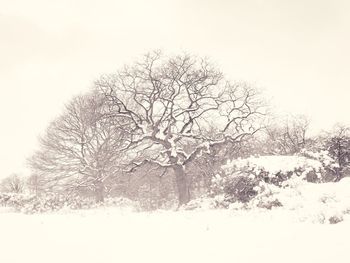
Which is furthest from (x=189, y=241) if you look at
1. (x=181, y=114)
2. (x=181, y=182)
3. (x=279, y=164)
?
(x=181, y=114)

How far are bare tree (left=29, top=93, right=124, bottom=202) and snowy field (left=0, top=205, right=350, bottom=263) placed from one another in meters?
22.9

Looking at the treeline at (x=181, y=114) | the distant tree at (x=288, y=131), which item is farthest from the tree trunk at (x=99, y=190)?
the distant tree at (x=288, y=131)

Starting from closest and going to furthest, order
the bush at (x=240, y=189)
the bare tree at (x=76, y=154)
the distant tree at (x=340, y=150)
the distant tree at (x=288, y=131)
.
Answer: the bush at (x=240, y=189) → the distant tree at (x=340, y=150) → the bare tree at (x=76, y=154) → the distant tree at (x=288, y=131)

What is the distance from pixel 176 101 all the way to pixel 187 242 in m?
18.0

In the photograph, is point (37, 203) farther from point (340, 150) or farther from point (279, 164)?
point (340, 150)

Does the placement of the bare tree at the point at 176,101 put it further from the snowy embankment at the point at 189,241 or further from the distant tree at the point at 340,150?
the snowy embankment at the point at 189,241

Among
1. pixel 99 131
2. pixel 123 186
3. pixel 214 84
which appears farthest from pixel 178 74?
pixel 123 186

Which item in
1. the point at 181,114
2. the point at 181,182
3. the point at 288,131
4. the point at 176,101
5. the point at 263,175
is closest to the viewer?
the point at 263,175

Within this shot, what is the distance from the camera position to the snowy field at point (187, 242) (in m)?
6.53

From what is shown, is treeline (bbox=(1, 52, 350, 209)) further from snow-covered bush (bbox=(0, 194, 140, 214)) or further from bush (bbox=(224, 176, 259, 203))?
snow-covered bush (bbox=(0, 194, 140, 214))

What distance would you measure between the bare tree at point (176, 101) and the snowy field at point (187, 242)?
43.0 ft

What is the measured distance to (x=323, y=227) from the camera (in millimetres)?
8203

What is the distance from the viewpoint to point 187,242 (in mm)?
7914

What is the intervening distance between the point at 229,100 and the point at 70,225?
16.1 m
